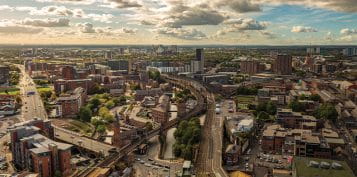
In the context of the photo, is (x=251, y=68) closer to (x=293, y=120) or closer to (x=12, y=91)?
(x=293, y=120)

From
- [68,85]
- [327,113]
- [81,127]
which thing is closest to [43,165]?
[81,127]

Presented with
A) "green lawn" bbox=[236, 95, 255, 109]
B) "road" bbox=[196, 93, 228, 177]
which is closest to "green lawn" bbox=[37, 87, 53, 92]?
"green lawn" bbox=[236, 95, 255, 109]

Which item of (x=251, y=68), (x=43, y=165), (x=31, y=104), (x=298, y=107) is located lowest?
(x=43, y=165)

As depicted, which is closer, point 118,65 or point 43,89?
point 43,89

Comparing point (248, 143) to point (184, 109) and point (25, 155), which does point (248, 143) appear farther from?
point (25, 155)

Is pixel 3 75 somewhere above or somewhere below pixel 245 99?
above

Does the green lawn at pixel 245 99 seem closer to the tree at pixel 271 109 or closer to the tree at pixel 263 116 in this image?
the tree at pixel 271 109

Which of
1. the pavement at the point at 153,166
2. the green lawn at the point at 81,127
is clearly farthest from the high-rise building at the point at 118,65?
the pavement at the point at 153,166

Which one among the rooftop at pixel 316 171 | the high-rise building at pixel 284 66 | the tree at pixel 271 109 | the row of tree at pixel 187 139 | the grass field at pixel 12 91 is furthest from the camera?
the high-rise building at pixel 284 66
